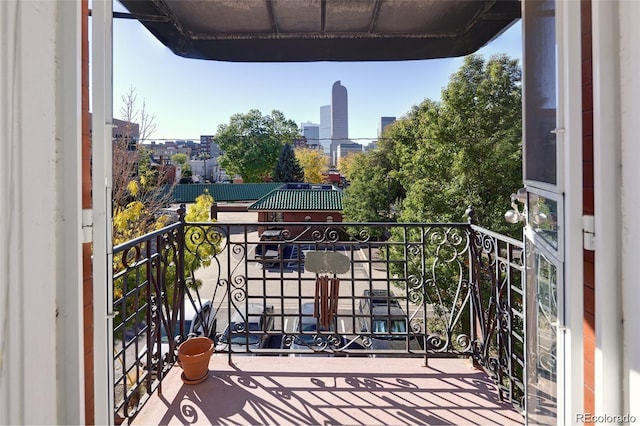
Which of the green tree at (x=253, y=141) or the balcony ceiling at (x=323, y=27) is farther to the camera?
the green tree at (x=253, y=141)

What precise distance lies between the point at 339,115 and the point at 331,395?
27.1 metres

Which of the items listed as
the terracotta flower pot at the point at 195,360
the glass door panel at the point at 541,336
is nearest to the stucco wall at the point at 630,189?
the glass door panel at the point at 541,336

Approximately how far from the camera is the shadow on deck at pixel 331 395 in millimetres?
1817

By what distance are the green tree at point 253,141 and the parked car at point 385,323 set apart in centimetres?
2130

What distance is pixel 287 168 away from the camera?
91.3 feet

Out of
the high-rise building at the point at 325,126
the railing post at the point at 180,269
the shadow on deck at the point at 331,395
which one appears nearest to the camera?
the shadow on deck at the point at 331,395

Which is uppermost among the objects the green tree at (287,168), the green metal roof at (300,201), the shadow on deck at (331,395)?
the green tree at (287,168)

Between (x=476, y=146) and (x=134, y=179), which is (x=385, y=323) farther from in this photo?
(x=476, y=146)

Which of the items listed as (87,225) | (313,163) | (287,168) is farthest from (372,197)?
(87,225)

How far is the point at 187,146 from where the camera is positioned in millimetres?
20422

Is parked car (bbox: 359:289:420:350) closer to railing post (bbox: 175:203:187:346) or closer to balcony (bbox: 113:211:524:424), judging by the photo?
balcony (bbox: 113:211:524:424)

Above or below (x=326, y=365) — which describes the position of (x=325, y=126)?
above

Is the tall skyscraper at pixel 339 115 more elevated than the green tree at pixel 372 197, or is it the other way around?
the tall skyscraper at pixel 339 115

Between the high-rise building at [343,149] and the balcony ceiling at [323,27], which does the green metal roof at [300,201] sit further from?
the balcony ceiling at [323,27]
